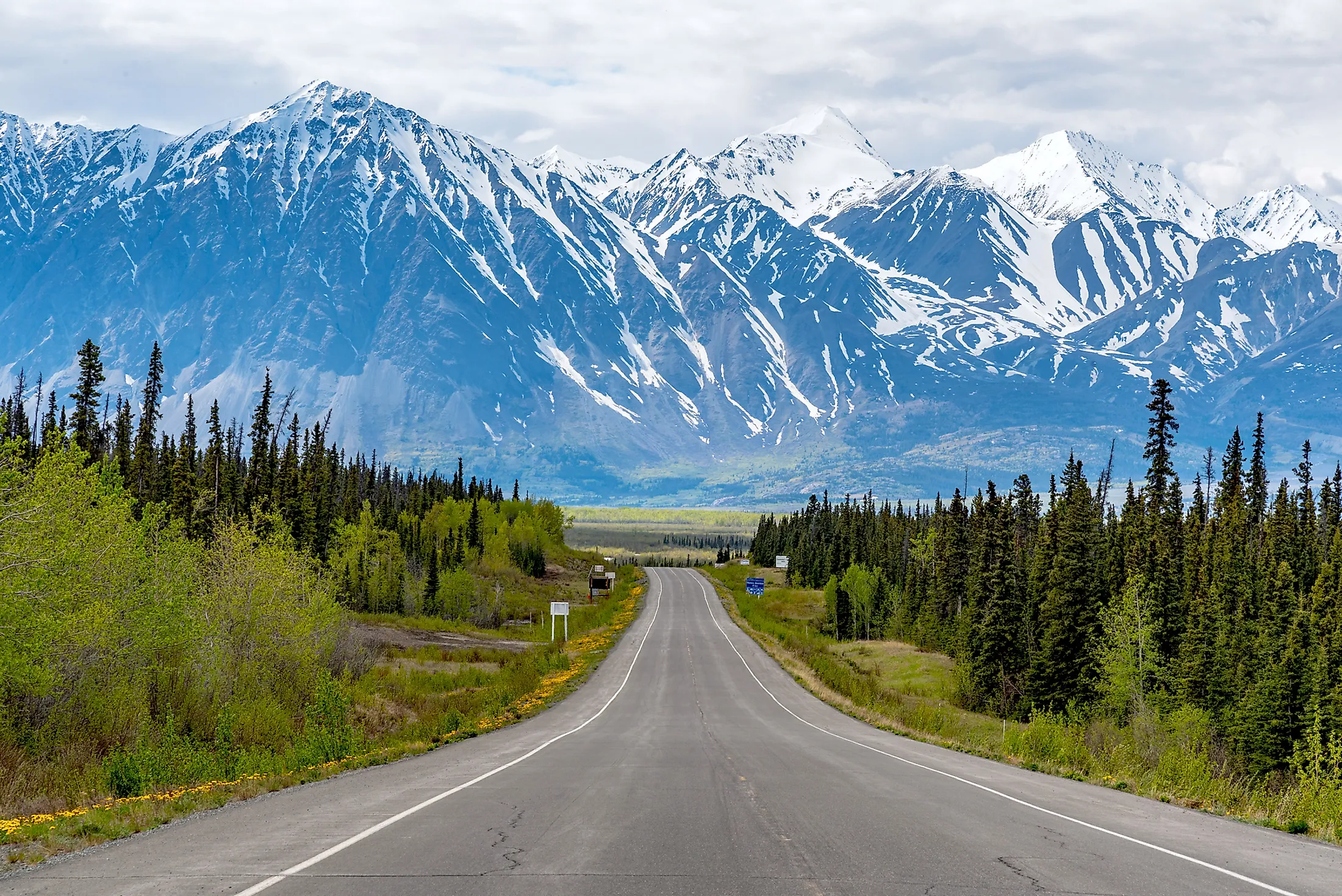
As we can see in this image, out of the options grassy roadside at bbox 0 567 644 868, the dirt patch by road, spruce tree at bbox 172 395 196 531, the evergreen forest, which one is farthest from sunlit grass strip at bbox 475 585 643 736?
spruce tree at bbox 172 395 196 531

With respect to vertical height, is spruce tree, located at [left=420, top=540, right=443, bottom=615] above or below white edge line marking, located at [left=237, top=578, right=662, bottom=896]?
below

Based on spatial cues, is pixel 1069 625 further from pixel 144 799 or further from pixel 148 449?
pixel 148 449

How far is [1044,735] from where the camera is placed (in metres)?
29.4

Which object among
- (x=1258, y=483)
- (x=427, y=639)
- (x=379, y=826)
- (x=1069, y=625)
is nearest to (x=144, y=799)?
(x=379, y=826)

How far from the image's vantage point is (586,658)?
60688 mm

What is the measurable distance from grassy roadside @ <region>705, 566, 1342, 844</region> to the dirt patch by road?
60.6 feet

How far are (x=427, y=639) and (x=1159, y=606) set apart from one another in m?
49.1

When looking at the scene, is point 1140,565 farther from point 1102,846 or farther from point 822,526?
point 822,526

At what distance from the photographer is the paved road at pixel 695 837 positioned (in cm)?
1092

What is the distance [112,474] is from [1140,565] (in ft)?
191

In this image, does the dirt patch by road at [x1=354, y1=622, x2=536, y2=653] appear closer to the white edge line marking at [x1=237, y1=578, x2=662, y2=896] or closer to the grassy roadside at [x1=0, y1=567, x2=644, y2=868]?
the grassy roadside at [x1=0, y1=567, x2=644, y2=868]

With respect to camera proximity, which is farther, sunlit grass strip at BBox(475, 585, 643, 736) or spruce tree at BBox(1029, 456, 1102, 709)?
spruce tree at BBox(1029, 456, 1102, 709)

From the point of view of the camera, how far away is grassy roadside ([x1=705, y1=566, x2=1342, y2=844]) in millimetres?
19359

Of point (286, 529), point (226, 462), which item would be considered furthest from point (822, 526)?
point (286, 529)
